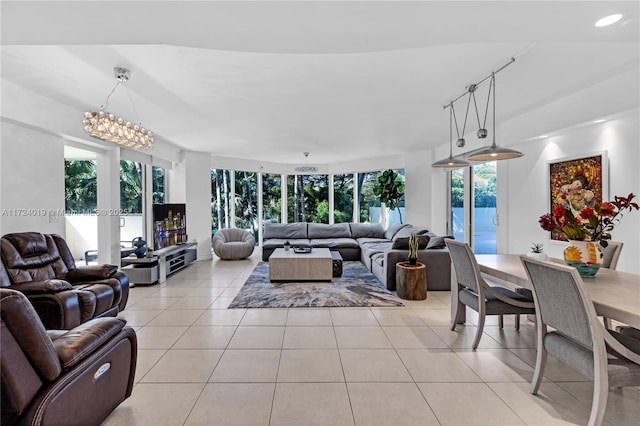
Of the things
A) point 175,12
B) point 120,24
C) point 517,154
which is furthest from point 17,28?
point 517,154

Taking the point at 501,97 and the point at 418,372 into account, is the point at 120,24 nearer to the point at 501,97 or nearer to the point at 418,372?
the point at 418,372

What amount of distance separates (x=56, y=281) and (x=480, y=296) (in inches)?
152

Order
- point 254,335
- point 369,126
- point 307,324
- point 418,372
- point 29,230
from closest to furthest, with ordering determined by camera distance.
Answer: point 418,372
point 254,335
point 307,324
point 29,230
point 369,126

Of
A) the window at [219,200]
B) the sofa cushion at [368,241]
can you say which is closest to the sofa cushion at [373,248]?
the sofa cushion at [368,241]

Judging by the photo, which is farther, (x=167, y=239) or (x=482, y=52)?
(x=167, y=239)

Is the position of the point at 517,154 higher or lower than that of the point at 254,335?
higher

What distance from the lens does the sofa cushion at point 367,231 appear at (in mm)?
7883

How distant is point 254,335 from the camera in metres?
3.07

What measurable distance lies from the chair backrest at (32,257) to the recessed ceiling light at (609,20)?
5.00m

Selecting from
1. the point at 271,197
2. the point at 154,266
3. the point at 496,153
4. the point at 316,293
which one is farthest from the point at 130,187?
the point at 496,153

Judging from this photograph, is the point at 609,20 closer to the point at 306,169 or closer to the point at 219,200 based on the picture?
the point at 306,169

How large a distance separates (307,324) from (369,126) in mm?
3379

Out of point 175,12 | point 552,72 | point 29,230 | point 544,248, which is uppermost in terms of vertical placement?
point 552,72

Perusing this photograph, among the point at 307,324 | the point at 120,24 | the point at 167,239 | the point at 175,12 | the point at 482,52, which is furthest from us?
the point at 167,239
